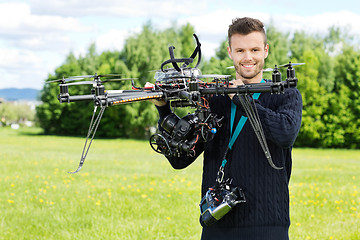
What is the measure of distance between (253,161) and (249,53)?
896mm

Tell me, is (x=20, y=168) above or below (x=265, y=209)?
below

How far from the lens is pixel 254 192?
3.65 metres

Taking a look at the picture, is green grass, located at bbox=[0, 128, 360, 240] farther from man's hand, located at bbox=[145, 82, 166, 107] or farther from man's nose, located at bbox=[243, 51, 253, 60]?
man's nose, located at bbox=[243, 51, 253, 60]

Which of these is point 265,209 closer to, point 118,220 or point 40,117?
point 118,220

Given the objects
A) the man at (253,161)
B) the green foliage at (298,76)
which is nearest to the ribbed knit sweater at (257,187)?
the man at (253,161)

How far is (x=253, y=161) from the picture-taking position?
3.66 metres

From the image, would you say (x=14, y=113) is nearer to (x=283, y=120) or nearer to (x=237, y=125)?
(x=237, y=125)

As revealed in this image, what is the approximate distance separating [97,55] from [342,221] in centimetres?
5438

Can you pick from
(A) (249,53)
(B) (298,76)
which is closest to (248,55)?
(A) (249,53)

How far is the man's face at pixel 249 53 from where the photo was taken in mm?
3510

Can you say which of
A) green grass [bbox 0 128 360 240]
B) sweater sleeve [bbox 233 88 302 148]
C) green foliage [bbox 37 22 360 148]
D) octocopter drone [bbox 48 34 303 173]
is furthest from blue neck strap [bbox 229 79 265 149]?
green foliage [bbox 37 22 360 148]

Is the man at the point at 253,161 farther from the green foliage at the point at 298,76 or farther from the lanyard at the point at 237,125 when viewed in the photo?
the green foliage at the point at 298,76

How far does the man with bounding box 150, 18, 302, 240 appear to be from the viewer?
3518 millimetres

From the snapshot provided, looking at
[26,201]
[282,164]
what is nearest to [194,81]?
[282,164]
